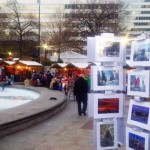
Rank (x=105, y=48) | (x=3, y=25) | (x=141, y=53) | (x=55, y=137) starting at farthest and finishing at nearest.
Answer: (x=3, y=25), (x=55, y=137), (x=105, y=48), (x=141, y=53)

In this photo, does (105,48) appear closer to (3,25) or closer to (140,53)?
(140,53)

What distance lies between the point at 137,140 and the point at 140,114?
0.46 m

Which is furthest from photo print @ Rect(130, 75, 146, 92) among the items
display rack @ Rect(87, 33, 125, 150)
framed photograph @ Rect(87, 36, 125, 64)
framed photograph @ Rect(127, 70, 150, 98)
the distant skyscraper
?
the distant skyscraper

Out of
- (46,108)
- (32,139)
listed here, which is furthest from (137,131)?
(46,108)

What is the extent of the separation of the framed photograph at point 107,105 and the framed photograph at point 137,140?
85 centimetres

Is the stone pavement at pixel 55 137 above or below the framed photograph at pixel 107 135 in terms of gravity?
below

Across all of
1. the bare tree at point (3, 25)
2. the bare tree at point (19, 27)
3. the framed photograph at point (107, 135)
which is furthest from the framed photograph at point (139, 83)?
the bare tree at point (3, 25)

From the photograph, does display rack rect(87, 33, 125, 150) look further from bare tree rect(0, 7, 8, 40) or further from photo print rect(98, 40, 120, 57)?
bare tree rect(0, 7, 8, 40)

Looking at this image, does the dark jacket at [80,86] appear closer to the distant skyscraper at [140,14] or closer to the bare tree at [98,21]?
the bare tree at [98,21]

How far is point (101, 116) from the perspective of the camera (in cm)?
842

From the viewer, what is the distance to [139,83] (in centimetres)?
740

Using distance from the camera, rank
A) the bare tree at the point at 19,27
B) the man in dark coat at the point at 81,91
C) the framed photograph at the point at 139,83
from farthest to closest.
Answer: the bare tree at the point at 19,27
the man in dark coat at the point at 81,91
the framed photograph at the point at 139,83

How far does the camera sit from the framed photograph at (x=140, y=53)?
7.18 meters

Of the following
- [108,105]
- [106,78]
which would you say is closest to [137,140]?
[108,105]
